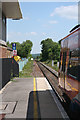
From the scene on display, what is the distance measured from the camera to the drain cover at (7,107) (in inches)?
253

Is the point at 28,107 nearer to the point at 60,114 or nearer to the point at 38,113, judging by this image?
the point at 38,113

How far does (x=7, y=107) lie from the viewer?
6910mm

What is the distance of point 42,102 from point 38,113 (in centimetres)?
138

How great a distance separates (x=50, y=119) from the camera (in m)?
5.63

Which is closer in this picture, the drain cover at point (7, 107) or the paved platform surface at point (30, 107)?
the paved platform surface at point (30, 107)

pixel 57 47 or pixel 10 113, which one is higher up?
pixel 57 47

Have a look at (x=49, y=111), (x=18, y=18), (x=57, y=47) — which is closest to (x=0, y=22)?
(x=18, y=18)

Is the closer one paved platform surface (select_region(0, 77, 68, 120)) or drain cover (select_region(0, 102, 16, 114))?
paved platform surface (select_region(0, 77, 68, 120))

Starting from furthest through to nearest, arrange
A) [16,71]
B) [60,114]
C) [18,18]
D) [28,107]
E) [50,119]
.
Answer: [18,18]
[16,71]
[28,107]
[60,114]
[50,119]

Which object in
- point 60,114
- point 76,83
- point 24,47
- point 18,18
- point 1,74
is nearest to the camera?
point 76,83

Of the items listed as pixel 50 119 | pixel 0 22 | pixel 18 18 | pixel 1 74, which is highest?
pixel 18 18

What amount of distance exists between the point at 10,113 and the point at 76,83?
2641mm

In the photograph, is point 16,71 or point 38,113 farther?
point 16,71

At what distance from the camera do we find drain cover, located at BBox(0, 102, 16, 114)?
643 centimetres
